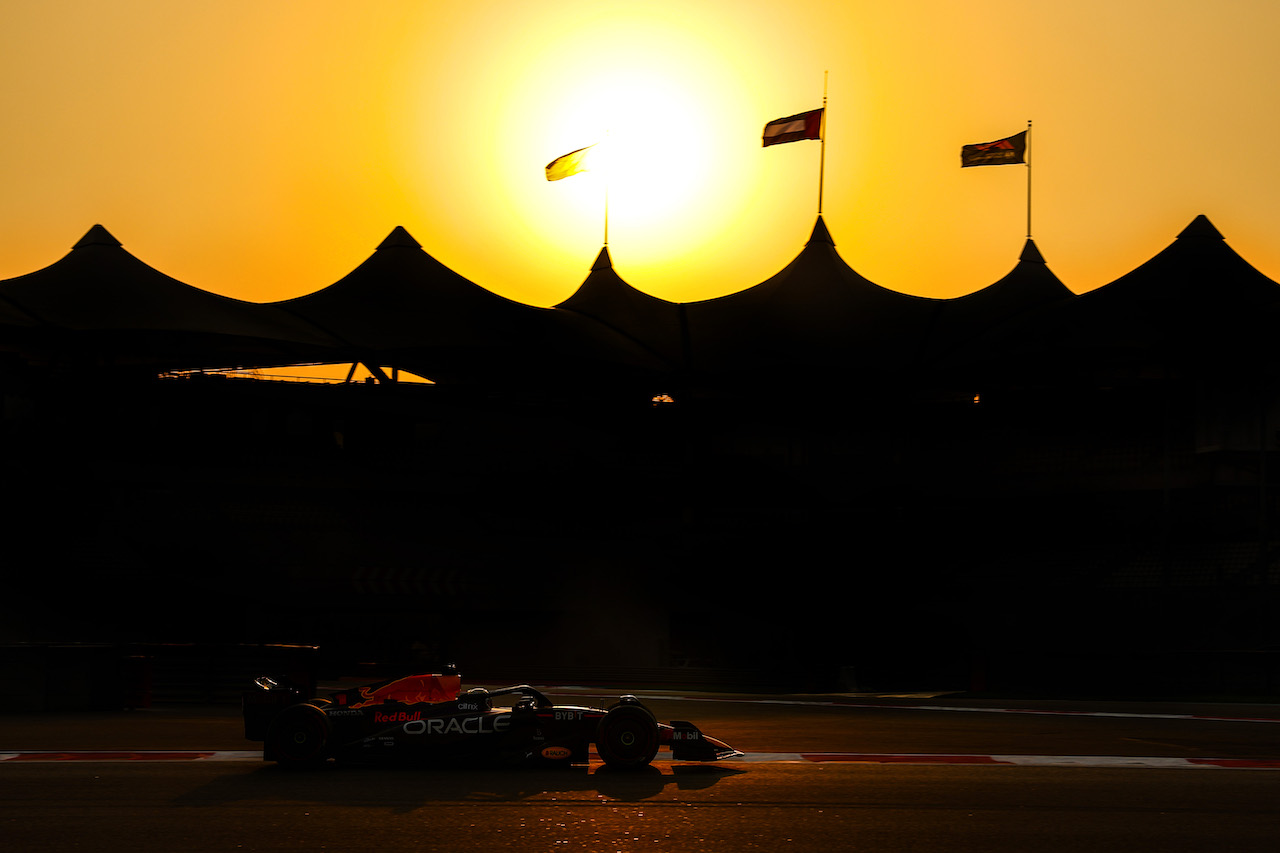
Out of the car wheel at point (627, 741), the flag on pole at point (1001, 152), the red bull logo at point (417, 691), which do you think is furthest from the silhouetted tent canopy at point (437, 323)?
the car wheel at point (627, 741)

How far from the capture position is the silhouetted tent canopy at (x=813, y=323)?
38938 millimetres

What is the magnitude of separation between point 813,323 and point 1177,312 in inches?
416

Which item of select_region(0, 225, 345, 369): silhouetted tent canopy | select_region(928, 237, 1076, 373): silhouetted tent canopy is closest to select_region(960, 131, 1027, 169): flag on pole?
select_region(928, 237, 1076, 373): silhouetted tent canopy

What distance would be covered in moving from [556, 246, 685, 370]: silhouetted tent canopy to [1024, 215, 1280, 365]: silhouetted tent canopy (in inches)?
444

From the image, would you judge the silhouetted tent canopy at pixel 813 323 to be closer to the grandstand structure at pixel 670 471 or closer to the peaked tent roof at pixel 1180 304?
the grandstand structure at pixel 670 471

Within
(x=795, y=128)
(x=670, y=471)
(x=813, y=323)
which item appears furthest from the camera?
(x=795, y=128)

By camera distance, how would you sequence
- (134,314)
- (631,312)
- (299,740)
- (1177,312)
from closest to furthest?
(299,740) → (1177,312) → (134,314) → (631,312)

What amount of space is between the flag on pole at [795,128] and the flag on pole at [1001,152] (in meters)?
5.07

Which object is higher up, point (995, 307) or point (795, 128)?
point (795, 128)

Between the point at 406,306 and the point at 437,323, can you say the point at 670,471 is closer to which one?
the point at 437,323

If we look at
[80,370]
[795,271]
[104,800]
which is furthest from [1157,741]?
[80,370]

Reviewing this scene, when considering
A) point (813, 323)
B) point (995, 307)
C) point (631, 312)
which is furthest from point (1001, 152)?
point (631, 312)

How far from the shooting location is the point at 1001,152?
4275 cm

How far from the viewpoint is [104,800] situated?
1048 centimetres
